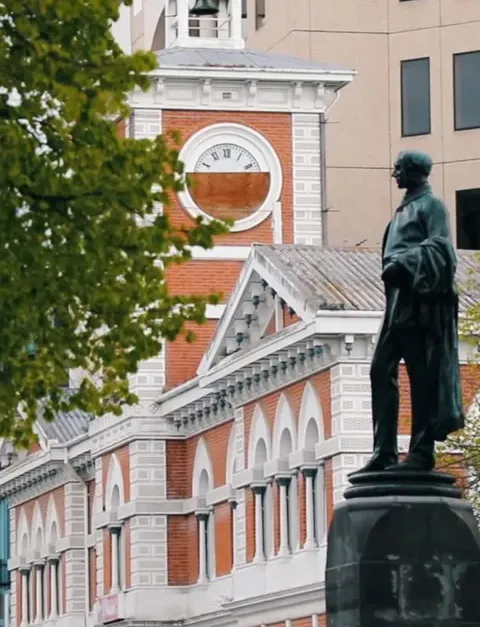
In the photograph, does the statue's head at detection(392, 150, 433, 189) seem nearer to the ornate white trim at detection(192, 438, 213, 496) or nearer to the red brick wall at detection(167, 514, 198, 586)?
the ornate white trim at detection(192, 438, 213, 496)

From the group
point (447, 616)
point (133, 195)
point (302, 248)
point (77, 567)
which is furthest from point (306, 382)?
point (447, 616)

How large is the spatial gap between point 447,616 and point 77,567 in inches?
1916

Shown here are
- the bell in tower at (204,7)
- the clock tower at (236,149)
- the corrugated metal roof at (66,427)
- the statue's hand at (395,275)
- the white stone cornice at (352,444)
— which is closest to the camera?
the statue's hand at (395,275)

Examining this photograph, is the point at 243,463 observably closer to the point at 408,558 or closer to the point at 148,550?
the point at 148,550

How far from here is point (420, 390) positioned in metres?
27.4

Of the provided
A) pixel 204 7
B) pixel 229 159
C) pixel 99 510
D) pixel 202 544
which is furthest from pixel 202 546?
pixel 204 7

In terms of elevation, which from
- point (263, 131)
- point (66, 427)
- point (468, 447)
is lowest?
point (468, 447)

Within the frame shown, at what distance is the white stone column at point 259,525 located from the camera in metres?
60.9

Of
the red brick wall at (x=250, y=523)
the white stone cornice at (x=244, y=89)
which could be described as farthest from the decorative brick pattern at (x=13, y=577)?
the red brick wall at (x=250, y=523)

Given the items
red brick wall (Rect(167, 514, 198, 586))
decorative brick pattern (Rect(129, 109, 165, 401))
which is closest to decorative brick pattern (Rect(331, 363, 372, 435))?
red brick wall (Rect(167, 514, 198, 586))

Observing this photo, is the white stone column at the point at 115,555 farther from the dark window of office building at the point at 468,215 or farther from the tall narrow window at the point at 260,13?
the tall narrow window at the point at 260,13

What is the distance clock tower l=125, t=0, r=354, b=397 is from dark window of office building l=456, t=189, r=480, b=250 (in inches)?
552

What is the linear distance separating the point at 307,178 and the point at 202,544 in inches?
339

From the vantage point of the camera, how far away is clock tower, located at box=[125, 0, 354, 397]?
223 feet
